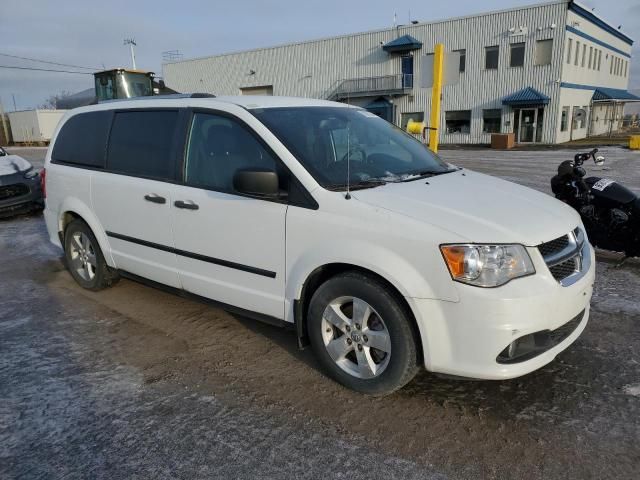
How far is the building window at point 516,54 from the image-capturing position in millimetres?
30250

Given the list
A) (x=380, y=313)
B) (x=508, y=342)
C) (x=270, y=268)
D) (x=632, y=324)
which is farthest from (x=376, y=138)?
(x=632, y=324)

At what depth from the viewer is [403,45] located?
3338 centimetres

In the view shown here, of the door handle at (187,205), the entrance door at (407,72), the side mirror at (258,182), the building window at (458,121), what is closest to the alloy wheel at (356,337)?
the side mirror at (258,182)

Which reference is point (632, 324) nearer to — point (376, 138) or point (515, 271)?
point (515, 271)

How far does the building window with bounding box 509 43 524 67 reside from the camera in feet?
99.2

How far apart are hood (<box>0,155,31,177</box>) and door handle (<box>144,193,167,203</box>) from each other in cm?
625

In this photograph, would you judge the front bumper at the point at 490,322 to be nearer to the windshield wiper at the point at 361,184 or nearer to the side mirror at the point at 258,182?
the windshield wiper at the point at 361,184

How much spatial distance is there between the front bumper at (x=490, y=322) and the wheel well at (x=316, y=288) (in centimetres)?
8

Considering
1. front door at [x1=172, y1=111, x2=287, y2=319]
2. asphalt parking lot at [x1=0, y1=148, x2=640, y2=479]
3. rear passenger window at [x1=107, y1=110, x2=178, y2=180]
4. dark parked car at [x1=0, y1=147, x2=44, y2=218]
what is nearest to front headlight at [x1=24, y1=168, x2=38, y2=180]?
dark parked car at [x1=0, y1=147, x2=44, y2=218]

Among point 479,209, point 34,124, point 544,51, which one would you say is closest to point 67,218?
point 479,209

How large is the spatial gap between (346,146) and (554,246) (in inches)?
61.0

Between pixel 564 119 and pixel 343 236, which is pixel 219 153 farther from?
pixel 564 119

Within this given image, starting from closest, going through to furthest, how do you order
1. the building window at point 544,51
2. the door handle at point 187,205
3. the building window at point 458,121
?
the door handle at point 187,205, the building window at point 544,51, the building window at point 458,121

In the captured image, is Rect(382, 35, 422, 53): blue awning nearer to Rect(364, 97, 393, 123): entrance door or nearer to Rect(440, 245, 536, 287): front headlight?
Rect(364, 97, 393, 123): entrance door
